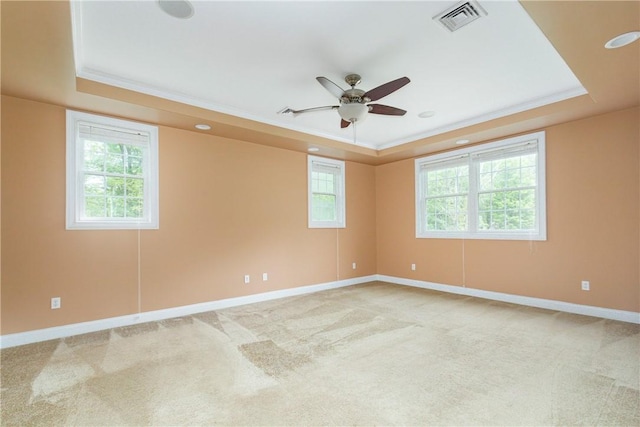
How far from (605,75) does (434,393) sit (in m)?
3.16

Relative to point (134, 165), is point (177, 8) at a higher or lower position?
higher

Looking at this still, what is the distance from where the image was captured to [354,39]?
8.60 ft

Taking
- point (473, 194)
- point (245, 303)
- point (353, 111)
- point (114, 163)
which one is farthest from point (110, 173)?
point (473, 194)

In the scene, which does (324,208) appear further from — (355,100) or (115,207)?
(115,207)

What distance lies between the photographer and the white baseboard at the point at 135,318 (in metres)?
3.23

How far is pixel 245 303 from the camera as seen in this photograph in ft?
15.8

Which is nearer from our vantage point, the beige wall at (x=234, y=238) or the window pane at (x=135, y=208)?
the beige wall at (x=234, y=238)

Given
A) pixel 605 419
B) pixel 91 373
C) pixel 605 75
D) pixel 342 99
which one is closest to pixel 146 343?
pixel 91 373

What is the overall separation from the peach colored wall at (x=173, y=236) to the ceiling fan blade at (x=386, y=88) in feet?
8.44

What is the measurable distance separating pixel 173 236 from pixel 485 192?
4797mm

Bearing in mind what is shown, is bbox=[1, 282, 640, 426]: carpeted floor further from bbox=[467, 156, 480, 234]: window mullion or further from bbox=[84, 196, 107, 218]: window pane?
bbox=[467, 156, 480, 234]: window mullion

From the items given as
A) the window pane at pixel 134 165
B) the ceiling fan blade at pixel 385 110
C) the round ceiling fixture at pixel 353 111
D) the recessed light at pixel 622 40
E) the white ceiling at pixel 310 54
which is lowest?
the window pane at pixel 134 165

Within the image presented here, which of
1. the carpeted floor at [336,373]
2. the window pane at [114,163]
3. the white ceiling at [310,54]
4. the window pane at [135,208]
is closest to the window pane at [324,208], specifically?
the white ceiling at [310,54]

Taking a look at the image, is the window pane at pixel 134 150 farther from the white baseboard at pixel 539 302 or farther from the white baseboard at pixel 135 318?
the white baseboard at pixel 539 302
